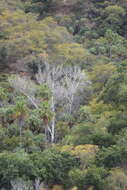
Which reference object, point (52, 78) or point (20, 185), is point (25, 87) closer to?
point (52, 78)

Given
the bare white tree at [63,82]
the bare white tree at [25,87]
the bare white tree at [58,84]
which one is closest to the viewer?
the bare white tree at [25,87]

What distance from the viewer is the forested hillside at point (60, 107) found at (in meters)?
28.6

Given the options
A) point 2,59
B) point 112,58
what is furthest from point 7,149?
point 112,58

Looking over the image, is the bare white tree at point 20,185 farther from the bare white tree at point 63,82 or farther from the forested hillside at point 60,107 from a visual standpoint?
the bare white tree at point 63,82

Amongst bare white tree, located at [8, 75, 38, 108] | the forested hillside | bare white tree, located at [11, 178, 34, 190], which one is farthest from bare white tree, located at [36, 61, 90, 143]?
bare white tree, located at [11, 178, 34, 190]

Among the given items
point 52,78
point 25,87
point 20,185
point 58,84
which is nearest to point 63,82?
point 58,84

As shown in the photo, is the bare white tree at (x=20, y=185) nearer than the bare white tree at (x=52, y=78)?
Yes

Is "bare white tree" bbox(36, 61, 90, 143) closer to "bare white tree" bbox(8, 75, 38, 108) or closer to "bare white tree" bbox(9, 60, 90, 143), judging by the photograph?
"bare white tree" bbox(9, 60, 90, 143)

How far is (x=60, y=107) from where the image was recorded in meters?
41.0

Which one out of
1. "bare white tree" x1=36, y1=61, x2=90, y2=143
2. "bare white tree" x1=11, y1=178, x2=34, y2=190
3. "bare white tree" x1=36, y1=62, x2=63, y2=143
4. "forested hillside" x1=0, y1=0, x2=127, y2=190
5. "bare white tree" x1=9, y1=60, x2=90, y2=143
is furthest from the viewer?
"bare white tree" x1=36, y1=62, x2=63, y2=143

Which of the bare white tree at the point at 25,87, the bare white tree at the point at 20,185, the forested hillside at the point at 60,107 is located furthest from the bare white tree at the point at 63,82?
the bare white tree at the point at 20,185

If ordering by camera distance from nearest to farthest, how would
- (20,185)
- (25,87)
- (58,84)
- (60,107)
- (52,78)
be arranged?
(20,185) < (25,87) < (58,84) < (60,107) < (52,78)

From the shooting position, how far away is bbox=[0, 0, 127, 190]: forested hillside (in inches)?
1128

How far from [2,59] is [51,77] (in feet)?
27.6
